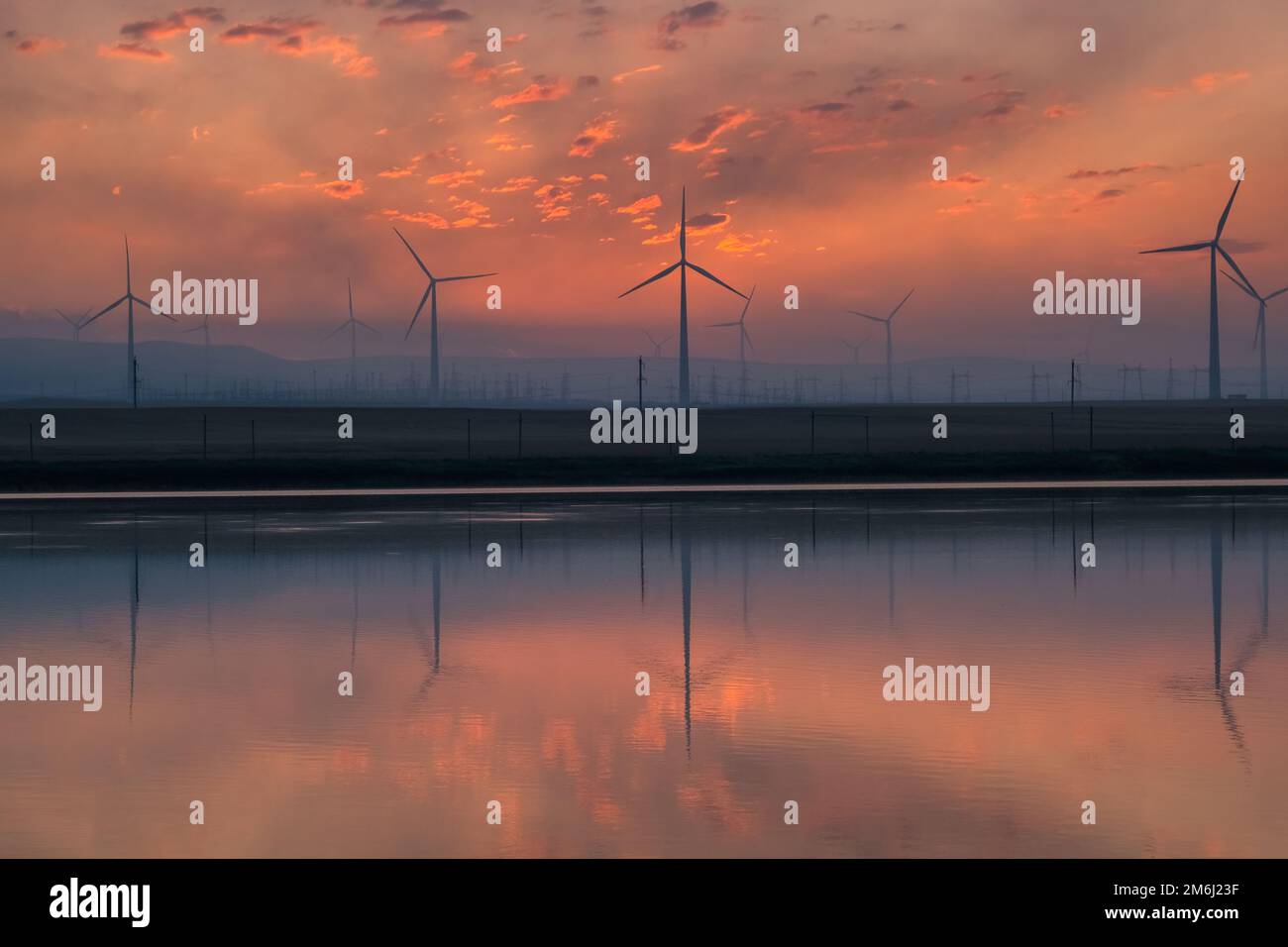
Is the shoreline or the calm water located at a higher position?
the shoreline

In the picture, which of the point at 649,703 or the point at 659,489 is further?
the point at 659,489

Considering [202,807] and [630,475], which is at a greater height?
[630,475]

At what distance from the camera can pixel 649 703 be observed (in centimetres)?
2036

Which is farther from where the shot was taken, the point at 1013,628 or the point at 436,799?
the point at 1013,628

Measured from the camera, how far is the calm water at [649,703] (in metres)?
14.0

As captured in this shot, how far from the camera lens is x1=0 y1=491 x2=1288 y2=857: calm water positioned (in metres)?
14.0

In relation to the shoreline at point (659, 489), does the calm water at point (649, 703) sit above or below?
below

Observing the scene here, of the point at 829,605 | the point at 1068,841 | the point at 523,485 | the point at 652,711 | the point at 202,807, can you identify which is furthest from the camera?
the point at 523,485

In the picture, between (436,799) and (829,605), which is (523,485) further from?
(436,799)

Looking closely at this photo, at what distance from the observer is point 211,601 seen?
30.7m

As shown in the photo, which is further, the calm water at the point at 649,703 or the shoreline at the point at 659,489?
the shoreline at the point at 659,489
